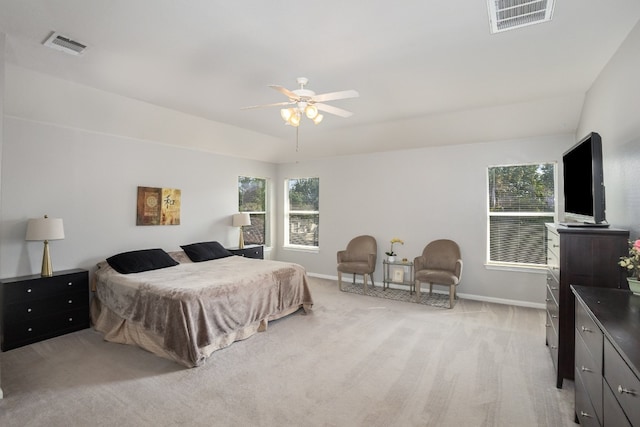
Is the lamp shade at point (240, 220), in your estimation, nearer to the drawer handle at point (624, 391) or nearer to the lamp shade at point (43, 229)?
the lamp shade at point (43, 229)

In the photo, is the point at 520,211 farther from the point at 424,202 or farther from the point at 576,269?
the point at 576,269

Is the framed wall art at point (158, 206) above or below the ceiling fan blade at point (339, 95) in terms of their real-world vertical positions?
below

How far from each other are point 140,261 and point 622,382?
4695 mm

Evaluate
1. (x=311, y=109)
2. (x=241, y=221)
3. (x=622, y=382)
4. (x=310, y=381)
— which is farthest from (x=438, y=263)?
(x=622, y=382)

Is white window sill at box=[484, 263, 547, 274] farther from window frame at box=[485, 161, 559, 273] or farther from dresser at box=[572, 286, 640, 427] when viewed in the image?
dresser at box=[572, 286, 640, 427]

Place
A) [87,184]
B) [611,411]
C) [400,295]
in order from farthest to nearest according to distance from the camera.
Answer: [400,295], [87,184], [611,411]

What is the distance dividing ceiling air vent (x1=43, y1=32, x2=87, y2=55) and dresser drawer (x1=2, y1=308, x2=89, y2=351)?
2.79 m

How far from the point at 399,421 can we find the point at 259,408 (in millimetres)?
1010

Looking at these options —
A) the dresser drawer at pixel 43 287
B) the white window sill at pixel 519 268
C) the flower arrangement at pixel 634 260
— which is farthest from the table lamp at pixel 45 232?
the white window sill at pixel 519 268

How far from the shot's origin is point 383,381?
107 inches

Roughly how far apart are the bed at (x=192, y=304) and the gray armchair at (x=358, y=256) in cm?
133

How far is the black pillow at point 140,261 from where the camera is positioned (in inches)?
160

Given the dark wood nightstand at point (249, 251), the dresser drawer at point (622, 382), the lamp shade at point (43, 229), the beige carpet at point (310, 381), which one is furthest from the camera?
the dark wood nightstand at point (249, 251)

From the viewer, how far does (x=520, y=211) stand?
497 centimetres
